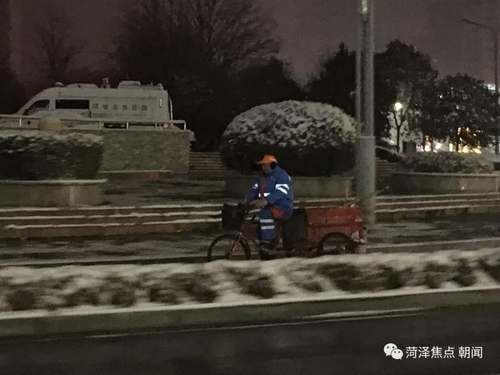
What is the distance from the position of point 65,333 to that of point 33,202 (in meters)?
7.26

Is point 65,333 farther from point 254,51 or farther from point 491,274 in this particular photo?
point 254,51

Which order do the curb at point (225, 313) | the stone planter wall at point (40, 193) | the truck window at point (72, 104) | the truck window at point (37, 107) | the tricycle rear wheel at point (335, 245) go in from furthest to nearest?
the truck window at point (72, 104), the truck window at point (37, 107), the stone planter wall at point (40, 193), the tricycle rear wheel at point (335, 245), the curb at point (225, 313)

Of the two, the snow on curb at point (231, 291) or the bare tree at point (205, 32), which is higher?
the bare tree at point (205, 32)

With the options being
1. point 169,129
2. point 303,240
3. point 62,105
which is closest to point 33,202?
point 303,240

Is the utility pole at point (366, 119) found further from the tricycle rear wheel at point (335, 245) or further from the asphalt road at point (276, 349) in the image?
the asphalt road at point (276, 349)

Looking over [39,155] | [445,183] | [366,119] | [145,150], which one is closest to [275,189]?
→ [366,119]

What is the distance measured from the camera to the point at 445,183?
1953 cm

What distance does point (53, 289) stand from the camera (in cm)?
809

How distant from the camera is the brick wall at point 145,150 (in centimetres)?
2564

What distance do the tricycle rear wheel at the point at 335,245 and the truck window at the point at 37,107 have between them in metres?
22.5

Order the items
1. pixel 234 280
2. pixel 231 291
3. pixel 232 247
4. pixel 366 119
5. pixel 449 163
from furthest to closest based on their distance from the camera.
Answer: pixel 449 163
pixel 366 119
pixel 232 247
pixel 234 280
pixel 231 291

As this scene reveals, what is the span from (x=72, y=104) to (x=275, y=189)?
23103mm

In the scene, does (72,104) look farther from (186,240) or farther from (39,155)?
A: (186,240)

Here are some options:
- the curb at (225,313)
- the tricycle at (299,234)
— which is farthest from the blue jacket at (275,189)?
the curb at (225,313)
